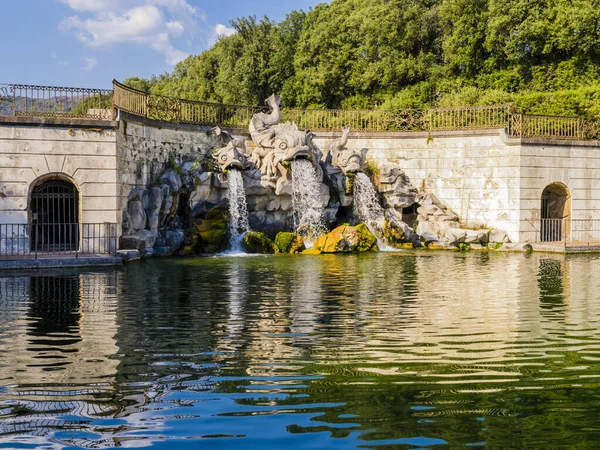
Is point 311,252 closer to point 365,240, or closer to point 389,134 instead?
point 365,240

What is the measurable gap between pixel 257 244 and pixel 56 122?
26.6 feet

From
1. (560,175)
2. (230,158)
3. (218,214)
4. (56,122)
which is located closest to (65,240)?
(56,122)

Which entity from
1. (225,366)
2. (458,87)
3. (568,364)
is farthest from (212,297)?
(458,87)

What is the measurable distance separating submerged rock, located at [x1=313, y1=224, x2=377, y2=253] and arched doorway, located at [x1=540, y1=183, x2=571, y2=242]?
28.0 ft

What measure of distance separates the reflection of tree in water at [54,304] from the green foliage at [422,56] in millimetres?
23899

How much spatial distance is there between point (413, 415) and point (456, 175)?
80.8 feet

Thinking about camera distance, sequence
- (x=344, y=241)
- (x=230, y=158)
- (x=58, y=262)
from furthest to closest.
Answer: (x=230, y=158) < (x=344, y=241) < (x=58, y=262)

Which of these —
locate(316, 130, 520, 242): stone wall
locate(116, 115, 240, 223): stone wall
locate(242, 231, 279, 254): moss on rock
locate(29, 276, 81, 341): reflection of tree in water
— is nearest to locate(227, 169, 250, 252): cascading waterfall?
locate(242, 231, 279, 254): moss on rock

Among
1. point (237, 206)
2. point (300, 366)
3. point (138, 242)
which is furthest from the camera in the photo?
point (237, 206)

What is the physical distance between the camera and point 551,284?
48.6ft

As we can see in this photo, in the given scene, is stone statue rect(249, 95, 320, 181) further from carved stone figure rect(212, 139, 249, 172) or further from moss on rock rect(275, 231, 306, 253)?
moss on rock rect(275, 231, 306, 253)

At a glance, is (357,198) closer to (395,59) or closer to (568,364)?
(395,59)

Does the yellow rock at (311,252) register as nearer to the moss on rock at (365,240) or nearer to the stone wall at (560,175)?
the moss on rock at (365,240)

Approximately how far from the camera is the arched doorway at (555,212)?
92.5 feet
